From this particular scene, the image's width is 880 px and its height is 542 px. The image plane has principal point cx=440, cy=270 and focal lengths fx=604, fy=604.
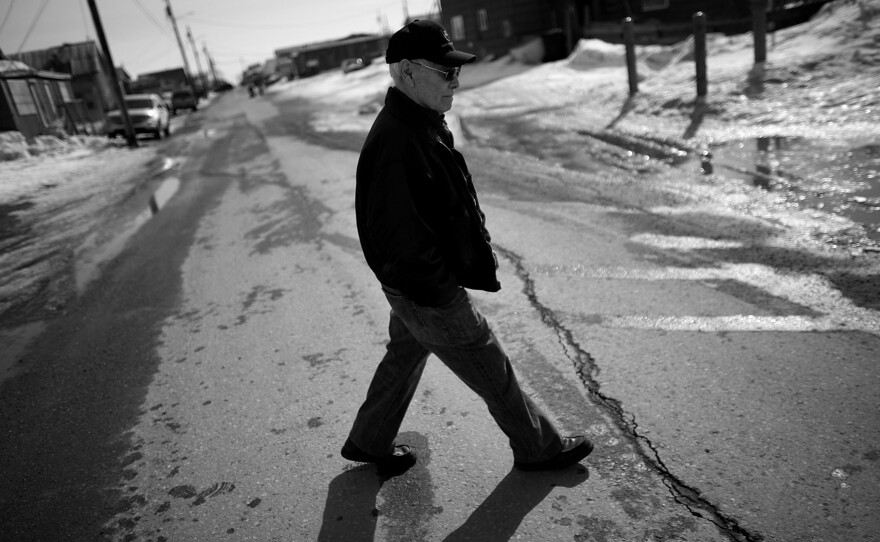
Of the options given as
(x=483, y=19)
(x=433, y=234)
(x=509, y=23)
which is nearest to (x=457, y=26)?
(x=483, y=19)

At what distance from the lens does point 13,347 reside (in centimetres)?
466

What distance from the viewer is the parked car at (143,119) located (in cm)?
2286

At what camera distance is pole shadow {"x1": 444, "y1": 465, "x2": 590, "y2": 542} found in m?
2.29

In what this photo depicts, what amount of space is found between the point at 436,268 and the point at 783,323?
242cm

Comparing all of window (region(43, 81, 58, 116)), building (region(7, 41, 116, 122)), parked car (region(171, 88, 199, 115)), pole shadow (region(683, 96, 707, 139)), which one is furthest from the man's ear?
building (region(7, 41, 116, 122))

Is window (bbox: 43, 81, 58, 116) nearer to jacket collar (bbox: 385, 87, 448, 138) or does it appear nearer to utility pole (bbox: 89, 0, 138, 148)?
Answer: utility pole (bbox: 89, 0, 138, 148)

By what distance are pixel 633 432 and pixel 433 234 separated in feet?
4.57

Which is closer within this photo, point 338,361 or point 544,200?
point 338,361

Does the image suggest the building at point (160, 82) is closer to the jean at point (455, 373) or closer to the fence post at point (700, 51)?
the fence post at point (700, 51)

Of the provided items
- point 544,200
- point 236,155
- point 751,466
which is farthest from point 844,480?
point 236,155

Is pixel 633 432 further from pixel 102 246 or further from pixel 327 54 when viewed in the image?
pixel 327 54

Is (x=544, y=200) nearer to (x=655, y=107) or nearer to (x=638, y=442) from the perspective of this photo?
(x=638, y=442)

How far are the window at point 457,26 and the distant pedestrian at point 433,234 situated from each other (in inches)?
1282

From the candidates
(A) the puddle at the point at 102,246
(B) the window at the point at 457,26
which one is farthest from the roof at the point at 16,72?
(A) the puddle at the point at 102,246
